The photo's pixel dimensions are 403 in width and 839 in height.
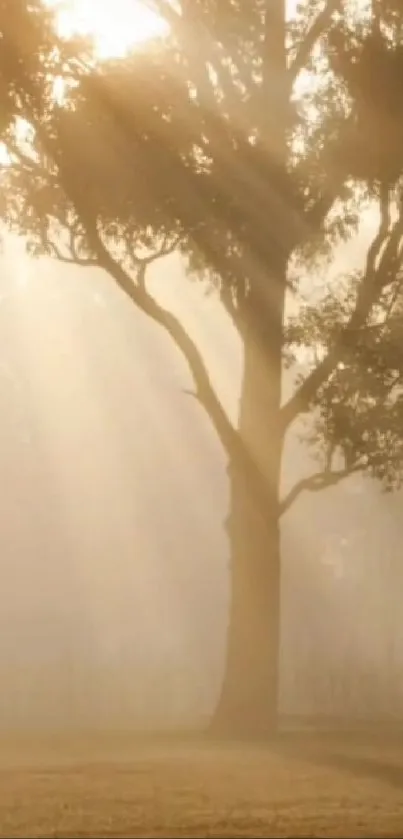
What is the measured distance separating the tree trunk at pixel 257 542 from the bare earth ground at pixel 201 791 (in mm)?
3800

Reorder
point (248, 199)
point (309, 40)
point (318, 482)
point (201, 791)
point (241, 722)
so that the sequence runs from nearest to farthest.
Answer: point (201, 791)
point (248, 199)
point (241, 722)
point (309, 40)
point (318, 482)

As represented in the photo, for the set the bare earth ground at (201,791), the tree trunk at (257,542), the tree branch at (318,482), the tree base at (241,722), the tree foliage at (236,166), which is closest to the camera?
the bare earth ground at (201,791)

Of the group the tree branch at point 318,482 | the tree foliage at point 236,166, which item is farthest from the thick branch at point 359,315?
the tree branch at point 318,482

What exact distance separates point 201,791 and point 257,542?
13.2 meters

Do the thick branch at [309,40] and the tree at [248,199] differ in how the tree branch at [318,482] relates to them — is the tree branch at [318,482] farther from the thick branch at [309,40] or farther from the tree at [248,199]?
the thick branch at [309,40]

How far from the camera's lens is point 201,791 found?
14.7 metres

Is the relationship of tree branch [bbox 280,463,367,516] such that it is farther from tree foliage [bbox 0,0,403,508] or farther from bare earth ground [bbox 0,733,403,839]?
bare earth ground [bbox 0,733,403,839]

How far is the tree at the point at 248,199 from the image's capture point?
2605cm

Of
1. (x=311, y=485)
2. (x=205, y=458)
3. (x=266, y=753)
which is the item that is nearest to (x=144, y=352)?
(x=205, y=458)

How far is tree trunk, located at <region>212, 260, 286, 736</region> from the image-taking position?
2772 cm

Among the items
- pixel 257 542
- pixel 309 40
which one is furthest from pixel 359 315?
pixel 309 40

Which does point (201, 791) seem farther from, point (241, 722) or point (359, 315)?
point (359, 315)

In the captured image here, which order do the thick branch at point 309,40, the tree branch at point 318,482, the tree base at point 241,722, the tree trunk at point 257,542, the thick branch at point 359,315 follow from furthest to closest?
the thick branch at point 309,40, the tree branch at point 318,482, the tree trunk at point 257,542, the thick branch at point 359,315, the tree base at point 241,722

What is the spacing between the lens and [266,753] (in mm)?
21781
